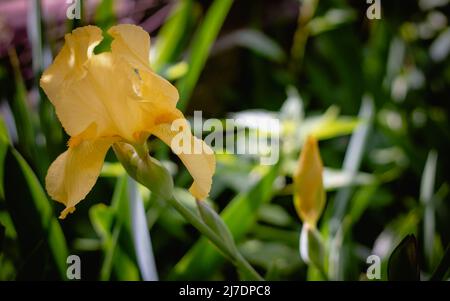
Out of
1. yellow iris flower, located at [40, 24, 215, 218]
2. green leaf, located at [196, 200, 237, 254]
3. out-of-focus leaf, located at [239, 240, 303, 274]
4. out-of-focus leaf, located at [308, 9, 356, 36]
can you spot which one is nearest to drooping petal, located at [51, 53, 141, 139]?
yellow iris flower, located at [40, 24, 215, 218]

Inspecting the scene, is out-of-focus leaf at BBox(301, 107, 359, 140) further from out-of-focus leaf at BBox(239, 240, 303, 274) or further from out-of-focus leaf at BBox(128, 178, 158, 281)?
out-of-focus leaf at BBox(128, 178, 158, 281)

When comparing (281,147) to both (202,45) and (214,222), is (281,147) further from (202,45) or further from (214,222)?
(214,222)

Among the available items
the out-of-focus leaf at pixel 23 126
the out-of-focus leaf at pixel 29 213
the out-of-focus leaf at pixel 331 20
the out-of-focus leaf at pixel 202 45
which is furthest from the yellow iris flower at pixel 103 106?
the out-of-focus leaf at pixel 331 20

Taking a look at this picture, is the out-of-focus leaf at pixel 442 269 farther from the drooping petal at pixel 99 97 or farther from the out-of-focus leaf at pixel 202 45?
the out-of-focus leaf at pixel 202 45
